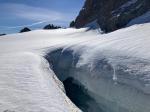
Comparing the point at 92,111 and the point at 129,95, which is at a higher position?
the point at 129,95

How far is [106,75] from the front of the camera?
9.49 metres

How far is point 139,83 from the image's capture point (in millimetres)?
7809

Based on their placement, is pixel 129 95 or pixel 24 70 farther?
pixel 24 70

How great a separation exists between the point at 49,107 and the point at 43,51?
29.4 ft

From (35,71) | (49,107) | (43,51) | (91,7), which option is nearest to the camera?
(49,107)

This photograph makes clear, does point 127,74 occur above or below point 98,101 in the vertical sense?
above

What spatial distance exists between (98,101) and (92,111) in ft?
1.59

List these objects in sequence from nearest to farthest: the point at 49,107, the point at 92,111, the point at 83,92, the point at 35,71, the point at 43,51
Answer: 1. the point at 49,107
2. the point at 35,71
3. the point at 92,111
4. the point at 83,92
5. the point at 43,51

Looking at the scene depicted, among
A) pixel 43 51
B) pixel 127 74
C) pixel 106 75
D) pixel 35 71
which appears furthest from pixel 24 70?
pixel 43 51

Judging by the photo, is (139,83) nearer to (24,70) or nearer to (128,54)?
(128,54)

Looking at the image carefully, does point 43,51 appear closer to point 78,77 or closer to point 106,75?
point 78,77

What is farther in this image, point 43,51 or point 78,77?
point 43,51

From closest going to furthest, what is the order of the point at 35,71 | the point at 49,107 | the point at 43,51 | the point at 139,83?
the point at 49,107 → the point at 139,83 → the point at 35,71 → the point at 43,51

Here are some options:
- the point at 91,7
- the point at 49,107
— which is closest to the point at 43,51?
the point at 49,107
